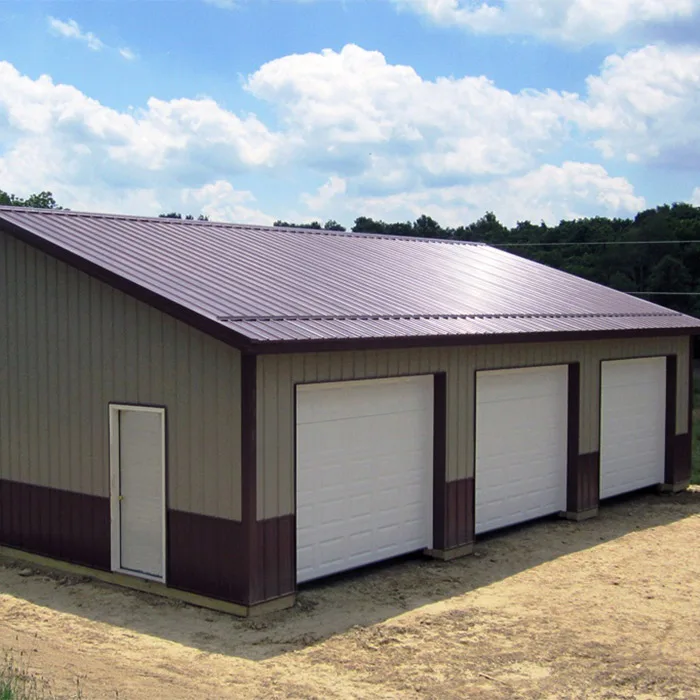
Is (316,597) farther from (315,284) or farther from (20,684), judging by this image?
(315,284)

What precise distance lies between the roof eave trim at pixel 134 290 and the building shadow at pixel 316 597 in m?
2.64

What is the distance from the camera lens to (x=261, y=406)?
32.5 feet

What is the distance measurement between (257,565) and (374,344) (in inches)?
102

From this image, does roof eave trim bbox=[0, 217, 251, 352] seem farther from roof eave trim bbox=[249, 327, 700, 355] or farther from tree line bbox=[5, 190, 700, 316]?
tree line bbox=[5, 190, 700, 316]

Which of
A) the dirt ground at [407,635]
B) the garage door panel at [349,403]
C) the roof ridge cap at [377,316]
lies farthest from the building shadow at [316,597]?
the roof ridge cap at [377,316]

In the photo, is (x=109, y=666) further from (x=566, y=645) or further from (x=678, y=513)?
(x=678, y=513)

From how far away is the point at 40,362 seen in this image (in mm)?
11914

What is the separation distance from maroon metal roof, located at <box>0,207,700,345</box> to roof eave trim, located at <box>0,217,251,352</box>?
0.01 metres

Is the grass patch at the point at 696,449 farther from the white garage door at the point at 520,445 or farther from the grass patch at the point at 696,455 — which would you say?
the white garage door at the point at 520,445

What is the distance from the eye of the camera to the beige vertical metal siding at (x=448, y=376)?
10.0 meters

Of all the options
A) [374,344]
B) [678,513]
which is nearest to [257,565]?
[374,344]

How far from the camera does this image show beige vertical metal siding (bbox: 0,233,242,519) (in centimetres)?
1009

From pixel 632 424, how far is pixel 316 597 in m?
7.71

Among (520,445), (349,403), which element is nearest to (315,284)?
(349,403)
